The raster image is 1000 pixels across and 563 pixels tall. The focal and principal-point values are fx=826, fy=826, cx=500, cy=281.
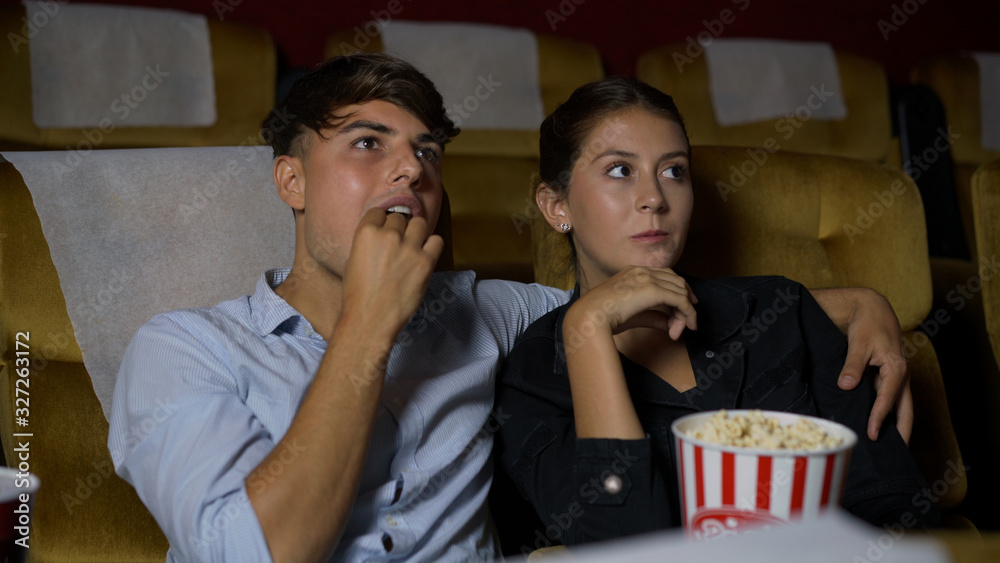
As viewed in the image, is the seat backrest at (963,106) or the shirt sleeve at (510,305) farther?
the seat backrest at (963,106)

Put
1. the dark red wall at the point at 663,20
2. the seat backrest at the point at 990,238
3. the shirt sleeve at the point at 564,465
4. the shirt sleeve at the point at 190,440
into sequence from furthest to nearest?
the dark red wall at the point at 663,20 < the seat backrest at the point at 990,238 < the shirt sleeve at the point at 564,465 < the shirt sleeve at the point at 190,440

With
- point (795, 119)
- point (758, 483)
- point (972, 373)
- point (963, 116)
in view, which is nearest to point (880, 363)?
point (758, 483)

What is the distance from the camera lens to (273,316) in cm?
105

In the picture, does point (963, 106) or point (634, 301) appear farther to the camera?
point (963, 106)

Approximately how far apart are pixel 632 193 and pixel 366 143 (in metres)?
0.39

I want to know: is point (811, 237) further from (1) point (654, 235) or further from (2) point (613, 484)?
(2) point (613, 484)

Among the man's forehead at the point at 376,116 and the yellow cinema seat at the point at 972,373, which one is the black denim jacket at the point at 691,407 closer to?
the man's forehead at the point at 376,116

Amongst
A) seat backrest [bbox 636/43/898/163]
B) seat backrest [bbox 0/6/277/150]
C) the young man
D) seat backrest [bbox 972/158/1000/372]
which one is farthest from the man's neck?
seat backrest [bbox 636/43/898/163]

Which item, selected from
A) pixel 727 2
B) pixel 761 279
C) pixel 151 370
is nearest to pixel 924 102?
pixel 727 2

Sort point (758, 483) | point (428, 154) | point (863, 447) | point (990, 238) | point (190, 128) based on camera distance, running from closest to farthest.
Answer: point (758, 483) < point (863, 447) < point (428, 154) < point (990, 238) < point (190, 128)

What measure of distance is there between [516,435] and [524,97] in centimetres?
158

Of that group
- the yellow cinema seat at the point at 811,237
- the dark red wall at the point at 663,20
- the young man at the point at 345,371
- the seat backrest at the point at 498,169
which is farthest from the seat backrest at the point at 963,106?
the young man at the point at 345,371

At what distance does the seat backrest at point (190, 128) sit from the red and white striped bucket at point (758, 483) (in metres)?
1.63

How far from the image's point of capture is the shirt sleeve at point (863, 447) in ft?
3.33
